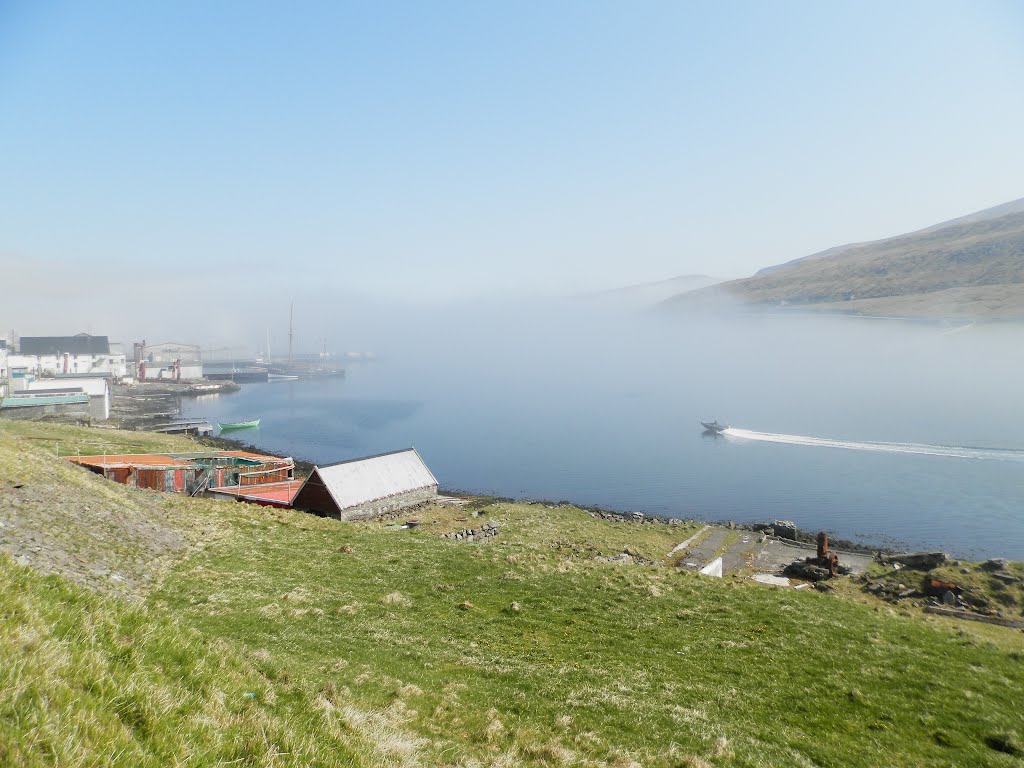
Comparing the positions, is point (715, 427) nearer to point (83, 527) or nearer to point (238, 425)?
point (238, 425)

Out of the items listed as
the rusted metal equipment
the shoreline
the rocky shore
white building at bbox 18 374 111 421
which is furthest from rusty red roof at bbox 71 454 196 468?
white building at bbox 18 374 111 421

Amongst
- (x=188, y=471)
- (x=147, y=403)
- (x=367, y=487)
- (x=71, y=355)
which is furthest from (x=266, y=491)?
(x=71, y=355)

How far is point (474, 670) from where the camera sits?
48.1ft

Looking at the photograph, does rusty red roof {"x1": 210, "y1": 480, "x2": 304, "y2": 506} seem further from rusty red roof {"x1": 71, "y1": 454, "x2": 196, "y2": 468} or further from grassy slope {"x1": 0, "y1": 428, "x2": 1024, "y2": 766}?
grassy slope {"x1": 0, "y1": 428, "x2": 1024, "y2": 766}

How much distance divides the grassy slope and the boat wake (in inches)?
3915

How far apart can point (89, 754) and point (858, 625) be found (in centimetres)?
2199

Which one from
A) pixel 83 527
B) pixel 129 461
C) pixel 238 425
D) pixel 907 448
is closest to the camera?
pixel 83 527

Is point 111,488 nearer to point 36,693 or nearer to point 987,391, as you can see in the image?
point 36,693

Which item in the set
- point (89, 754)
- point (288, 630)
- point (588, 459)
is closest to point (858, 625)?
point (288, 630)

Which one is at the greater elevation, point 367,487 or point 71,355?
point 71,355

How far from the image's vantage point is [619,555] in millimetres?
38156

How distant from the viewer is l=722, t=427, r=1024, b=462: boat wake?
349ft

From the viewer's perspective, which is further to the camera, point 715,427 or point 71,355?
point 71,355

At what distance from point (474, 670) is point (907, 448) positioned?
4914 inches
